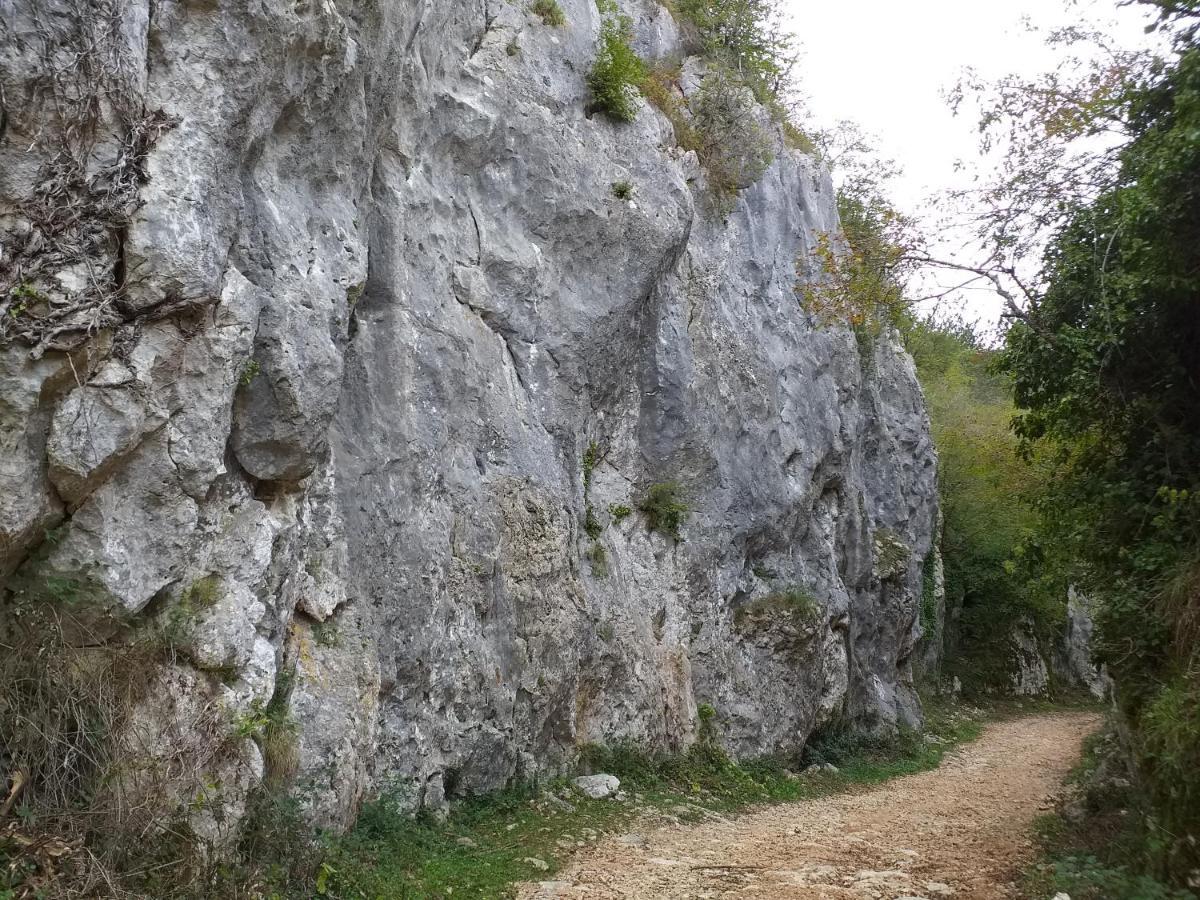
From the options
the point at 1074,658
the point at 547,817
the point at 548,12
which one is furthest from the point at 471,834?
the point at 1074,658

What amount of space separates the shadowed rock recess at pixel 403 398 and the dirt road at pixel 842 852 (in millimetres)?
1903

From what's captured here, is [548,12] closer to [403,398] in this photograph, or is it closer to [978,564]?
[403,398]

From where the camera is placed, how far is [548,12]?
13.6 m

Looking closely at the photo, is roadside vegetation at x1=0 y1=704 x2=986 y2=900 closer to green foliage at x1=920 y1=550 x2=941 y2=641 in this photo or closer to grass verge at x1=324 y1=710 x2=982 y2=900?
grass verge at x1=324 y1=710 x2=982 y2=900

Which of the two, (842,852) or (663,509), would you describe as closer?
(842,852)

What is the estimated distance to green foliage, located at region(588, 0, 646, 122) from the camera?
46.0 ft

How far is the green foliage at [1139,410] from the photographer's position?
688cm

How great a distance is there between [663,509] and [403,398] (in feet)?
17.9

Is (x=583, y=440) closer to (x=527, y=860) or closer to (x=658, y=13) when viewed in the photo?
(x=527, y=860)

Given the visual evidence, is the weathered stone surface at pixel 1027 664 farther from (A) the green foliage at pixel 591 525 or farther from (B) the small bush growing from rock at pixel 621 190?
(B) the small bush growing from rock at pixel 621 190

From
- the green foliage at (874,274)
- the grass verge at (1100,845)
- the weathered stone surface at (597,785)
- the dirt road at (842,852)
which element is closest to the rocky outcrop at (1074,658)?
the dirt road at (842,852)

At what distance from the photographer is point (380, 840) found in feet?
25.3

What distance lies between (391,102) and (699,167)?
8012 mm

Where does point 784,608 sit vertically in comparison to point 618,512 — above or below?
below
